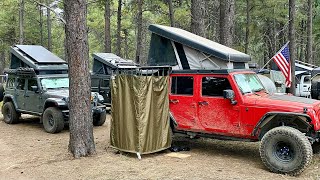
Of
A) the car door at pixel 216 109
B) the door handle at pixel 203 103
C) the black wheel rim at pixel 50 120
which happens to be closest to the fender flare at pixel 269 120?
the car door at pixel 216 109

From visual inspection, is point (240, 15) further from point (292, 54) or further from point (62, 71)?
point (62, 71)

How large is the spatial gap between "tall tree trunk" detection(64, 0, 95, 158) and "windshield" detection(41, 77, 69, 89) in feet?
15.0

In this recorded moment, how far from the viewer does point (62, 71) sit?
12781 mm

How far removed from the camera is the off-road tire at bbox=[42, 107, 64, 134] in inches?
439

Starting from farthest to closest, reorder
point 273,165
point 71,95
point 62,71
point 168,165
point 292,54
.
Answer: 1. point 292,54
2. point 62,71
3. point 71,95
4. point 168,165
5. point 273,165

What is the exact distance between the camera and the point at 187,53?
861 centimetres

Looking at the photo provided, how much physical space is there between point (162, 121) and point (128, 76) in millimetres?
1299

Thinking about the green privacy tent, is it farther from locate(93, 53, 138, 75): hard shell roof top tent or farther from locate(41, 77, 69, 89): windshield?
locate(93, 53, 138, 75): hard shell roof top tent

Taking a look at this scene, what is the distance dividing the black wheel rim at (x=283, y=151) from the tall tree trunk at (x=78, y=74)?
4006 millimetres

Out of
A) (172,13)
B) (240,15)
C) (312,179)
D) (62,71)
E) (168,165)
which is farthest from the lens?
(240,15)

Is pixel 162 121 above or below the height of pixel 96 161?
above

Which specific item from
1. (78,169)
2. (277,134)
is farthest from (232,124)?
(78,169)

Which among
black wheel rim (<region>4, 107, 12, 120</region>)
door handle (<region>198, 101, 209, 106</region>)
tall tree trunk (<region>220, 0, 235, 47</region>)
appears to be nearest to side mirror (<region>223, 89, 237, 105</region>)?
door handle (<region>198, 101, 209, 106</region>)

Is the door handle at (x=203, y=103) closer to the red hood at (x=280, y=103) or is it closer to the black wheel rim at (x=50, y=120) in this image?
the red hood at (x=280, y=103)
